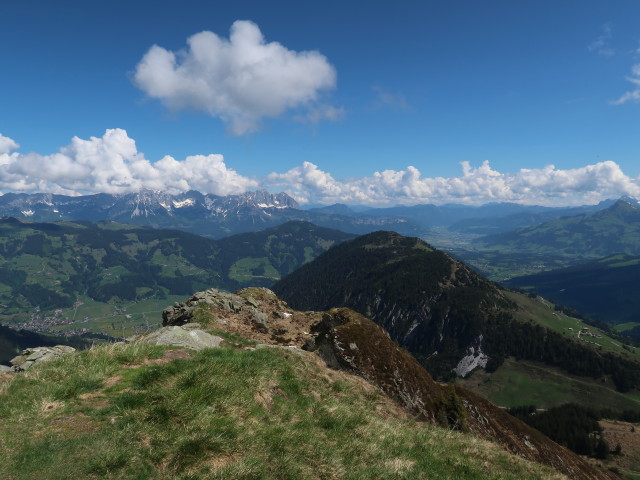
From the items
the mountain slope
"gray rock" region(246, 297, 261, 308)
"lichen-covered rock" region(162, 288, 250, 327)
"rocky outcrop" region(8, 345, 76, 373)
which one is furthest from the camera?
"gray rock" region(246, 297, 261, 308)

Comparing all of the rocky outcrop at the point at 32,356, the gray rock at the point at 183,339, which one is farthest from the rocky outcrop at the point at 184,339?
the rocky outcrop at the point at 32,356

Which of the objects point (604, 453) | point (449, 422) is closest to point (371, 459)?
point (449, 422)

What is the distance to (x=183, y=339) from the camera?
20.8 meters

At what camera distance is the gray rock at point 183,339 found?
64.9 feet

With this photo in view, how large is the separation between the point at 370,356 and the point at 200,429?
59.8ft

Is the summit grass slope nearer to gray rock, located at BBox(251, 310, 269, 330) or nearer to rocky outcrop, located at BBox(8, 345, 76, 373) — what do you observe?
rocky outcrop, located at BBox(8, 345, 76, 373)

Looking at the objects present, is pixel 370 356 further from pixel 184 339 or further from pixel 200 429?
pixel 200 429

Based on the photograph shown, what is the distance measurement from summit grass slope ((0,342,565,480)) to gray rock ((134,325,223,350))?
2602 mm

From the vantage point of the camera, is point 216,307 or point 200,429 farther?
point 216,307

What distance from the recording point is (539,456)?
34.0 m

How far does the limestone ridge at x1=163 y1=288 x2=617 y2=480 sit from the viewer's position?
83.6 feet

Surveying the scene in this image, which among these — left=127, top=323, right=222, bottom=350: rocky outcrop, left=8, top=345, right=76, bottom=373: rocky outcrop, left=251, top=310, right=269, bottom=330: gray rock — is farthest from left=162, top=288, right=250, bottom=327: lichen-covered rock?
left=8, top=345, right=76, bottom=373: rocky outcrop

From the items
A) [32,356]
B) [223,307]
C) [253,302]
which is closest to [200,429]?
[32,356]

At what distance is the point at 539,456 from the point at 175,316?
40.4 m
